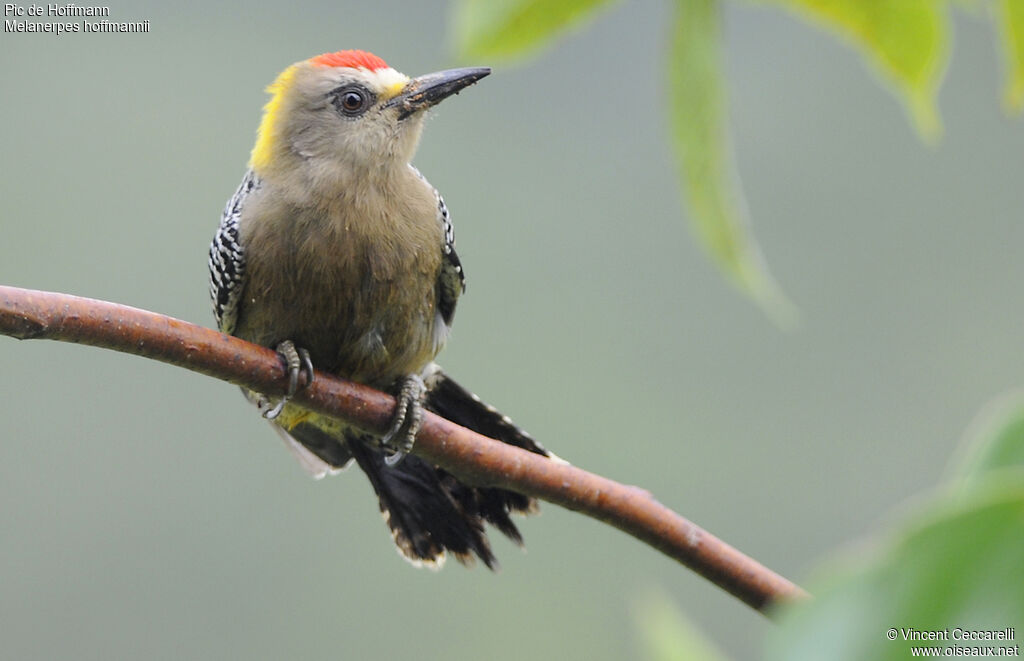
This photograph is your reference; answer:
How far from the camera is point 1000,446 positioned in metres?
0.98

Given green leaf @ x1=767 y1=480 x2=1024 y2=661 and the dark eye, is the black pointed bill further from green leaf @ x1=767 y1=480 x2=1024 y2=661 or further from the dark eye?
green leaf @ x1=767 y1=480 x2=1024 y2=661

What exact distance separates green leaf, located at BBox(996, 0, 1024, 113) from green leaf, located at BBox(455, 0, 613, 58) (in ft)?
1.35

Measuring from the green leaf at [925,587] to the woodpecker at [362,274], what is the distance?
3242 mm

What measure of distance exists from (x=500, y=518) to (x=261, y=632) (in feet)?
50.7

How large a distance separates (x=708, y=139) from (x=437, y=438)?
7.36 feet

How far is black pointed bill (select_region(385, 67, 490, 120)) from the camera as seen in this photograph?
185 inches

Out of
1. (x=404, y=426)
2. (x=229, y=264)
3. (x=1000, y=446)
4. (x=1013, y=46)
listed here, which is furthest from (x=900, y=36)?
(x=229, y=264)

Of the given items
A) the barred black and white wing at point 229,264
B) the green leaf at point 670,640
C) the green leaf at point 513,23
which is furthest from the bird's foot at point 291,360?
the green leaf at point 670,640

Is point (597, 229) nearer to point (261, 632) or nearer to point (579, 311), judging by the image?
point (579, 311)

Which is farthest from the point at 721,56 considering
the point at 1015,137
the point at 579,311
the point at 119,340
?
the point at 1015,137

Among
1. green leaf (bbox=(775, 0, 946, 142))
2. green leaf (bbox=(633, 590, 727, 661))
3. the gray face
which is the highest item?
the gray face

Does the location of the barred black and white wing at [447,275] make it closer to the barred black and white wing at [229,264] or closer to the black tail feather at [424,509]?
the black tail feather at [424,509]

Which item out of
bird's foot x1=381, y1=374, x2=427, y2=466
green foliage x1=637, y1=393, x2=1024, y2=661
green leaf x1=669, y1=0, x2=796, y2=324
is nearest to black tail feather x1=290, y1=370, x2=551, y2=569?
bird's foot x1=381, y1=374, x2=427, y2=466

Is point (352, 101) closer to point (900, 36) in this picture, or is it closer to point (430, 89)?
point (430, 89)
